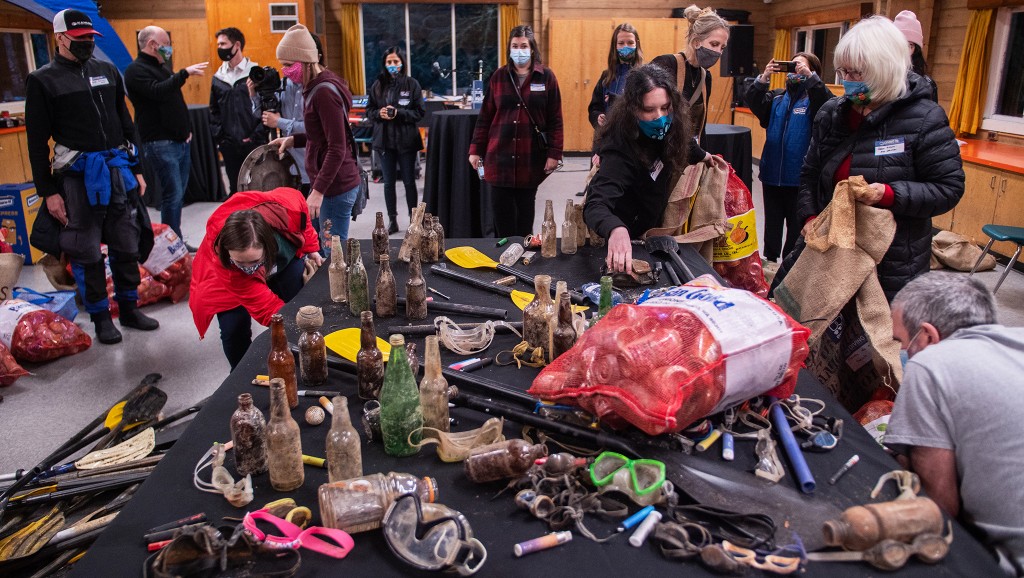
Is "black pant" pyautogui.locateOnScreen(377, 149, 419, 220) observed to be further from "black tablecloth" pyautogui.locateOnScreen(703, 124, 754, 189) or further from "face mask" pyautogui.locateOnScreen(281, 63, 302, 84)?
"black tablecloth" pyautogui.locateOnScreen(703, 124, 754, 189)

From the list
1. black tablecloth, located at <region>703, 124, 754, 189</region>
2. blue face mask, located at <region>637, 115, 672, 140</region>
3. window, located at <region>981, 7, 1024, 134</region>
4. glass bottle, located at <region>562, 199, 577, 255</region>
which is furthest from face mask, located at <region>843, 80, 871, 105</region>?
window, located at <region>981, 7, 1024, 134</region>

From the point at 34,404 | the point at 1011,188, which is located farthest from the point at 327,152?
the point at 1011,188

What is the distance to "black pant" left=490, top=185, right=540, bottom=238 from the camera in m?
4.29

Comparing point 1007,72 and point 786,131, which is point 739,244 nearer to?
point 786,131

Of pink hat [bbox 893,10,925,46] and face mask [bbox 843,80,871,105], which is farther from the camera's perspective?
pink hat [bbox 893,10,925,46]

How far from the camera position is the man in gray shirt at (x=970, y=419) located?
126cm

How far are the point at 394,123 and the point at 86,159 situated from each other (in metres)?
2.47

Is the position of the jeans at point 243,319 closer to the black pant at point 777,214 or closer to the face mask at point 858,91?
the face mask at point 858,91

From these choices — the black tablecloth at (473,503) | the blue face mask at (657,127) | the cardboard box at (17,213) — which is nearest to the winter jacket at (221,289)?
the black tablecloth at (473,503)

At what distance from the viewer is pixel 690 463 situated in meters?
1.43

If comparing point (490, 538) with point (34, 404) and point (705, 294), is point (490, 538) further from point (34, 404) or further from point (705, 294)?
point (34, 404)

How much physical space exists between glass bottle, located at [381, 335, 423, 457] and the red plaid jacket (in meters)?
2.80

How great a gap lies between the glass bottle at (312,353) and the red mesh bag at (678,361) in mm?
553

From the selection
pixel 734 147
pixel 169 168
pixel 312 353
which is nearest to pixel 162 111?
pixel 169 168
